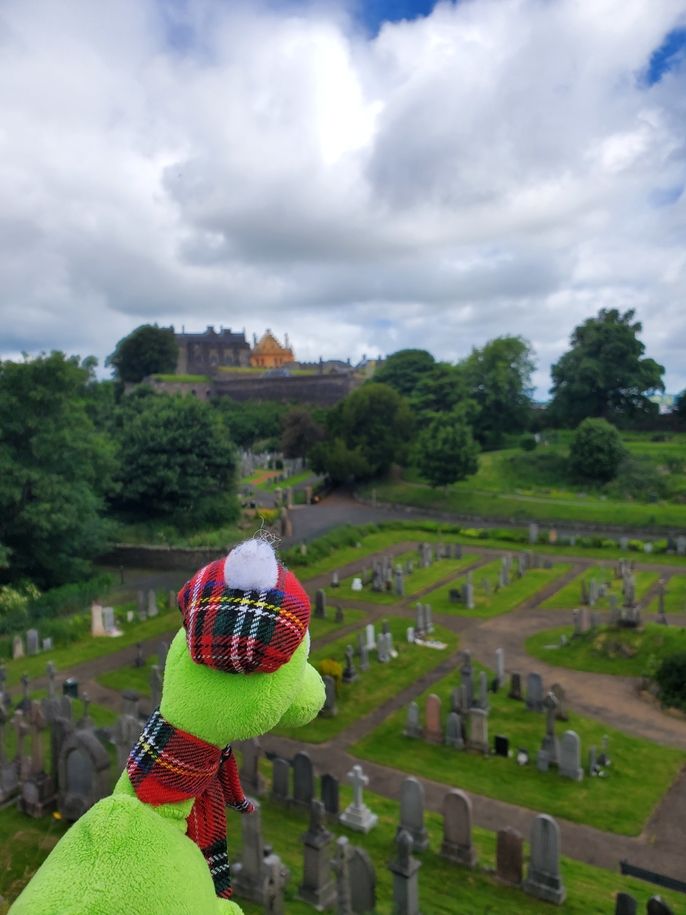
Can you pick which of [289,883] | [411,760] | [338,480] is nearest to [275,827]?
[289,883]

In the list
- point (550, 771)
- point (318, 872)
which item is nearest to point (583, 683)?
point (550, 771)

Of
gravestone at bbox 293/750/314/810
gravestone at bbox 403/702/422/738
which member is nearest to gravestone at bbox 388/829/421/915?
gravestone at bbox 293/750/314/810

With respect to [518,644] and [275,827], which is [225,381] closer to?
[518,644]

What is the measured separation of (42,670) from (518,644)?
12.5 m

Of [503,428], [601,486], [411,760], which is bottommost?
[411,760]

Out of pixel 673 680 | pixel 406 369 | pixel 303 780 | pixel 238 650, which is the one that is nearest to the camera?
pixel 238 650

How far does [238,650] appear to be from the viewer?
285cm

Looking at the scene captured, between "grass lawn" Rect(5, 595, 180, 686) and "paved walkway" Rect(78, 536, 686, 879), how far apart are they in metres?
0.54

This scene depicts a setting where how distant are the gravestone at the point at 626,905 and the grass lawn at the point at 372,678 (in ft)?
21.5

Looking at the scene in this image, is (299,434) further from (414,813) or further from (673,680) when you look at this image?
(414,813)

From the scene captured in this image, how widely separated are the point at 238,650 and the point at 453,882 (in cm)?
786

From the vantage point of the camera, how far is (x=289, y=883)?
866cm

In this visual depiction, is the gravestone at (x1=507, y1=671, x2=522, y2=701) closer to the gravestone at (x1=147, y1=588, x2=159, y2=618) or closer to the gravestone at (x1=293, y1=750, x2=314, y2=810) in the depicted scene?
the gravestone at (x1=293, y1=750, x2=314, y2=810)

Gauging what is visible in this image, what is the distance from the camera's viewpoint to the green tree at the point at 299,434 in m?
52.7
